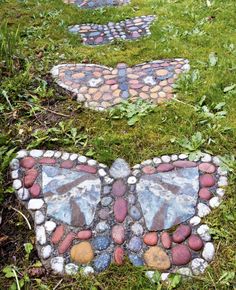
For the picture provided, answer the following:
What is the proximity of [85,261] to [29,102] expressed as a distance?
2169 mm

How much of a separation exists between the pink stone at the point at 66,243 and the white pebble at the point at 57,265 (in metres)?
0.06

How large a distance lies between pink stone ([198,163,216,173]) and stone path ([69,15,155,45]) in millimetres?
3006

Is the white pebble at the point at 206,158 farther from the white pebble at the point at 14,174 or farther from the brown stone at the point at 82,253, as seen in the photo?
the white pebble at the point at 14,174

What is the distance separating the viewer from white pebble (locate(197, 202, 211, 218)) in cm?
→ 315

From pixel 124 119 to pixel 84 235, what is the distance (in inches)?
58.4

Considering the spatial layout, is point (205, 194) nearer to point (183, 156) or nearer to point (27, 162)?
point (183, 156)

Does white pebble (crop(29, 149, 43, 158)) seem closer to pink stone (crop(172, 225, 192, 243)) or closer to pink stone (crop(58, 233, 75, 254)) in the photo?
pink stone (crop(58, 233, 75, 254))

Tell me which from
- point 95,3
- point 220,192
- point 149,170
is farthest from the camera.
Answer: point 95,3

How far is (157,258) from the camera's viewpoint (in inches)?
115

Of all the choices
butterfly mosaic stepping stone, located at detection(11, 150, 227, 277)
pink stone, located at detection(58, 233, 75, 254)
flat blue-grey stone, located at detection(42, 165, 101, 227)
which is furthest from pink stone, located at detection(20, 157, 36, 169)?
pink stone, located at detection(58, 233, 75, 254)

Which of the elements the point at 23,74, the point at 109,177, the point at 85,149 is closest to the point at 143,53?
the point at 23,74

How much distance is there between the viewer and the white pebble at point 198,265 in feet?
9.26

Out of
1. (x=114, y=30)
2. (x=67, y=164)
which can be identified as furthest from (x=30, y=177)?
(x=114, y=30)

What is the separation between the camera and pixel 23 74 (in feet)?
15.6
